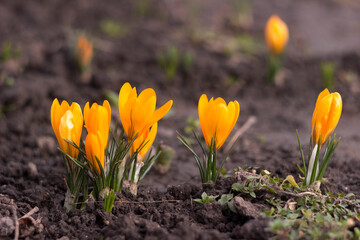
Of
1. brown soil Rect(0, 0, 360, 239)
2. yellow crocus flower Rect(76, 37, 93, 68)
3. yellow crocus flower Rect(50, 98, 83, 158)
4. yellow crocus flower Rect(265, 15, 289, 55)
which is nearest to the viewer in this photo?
yellow crocus flower Rect(50, 98, 83, 158)

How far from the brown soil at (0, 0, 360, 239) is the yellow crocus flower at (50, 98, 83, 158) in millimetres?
330

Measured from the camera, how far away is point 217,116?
2.02 metres

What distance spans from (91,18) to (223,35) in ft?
5.79

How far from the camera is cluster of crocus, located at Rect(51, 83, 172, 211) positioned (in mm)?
1962

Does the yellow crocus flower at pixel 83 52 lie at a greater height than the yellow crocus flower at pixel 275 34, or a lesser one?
lesser

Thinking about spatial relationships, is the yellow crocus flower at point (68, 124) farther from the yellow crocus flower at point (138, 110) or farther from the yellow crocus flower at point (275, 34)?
the yellow crocus flower at point (275, 34)

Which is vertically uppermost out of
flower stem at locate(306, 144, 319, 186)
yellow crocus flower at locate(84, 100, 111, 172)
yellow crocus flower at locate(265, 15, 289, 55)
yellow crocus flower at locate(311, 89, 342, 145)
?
yellow crocus flower at locate(265, 15, 289, 55)

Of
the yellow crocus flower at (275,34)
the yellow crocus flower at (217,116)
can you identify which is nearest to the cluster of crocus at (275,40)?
the yellow crocus flower at (275,34)

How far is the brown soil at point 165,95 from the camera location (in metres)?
2.06

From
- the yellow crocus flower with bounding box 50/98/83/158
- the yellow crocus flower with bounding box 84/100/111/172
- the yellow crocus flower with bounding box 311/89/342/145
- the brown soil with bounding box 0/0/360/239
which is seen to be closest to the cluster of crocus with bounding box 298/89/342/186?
the yellow crocus flower with bounding box 311/89/342/145

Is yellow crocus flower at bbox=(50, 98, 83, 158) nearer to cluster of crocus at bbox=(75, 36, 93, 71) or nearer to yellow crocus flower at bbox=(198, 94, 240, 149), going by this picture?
yellow crocus flower at bbox=(198, 94, 240, 149)

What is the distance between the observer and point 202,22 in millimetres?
6625

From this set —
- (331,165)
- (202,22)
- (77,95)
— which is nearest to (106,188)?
(331,165)

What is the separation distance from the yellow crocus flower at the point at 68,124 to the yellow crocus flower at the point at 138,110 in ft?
0.65
